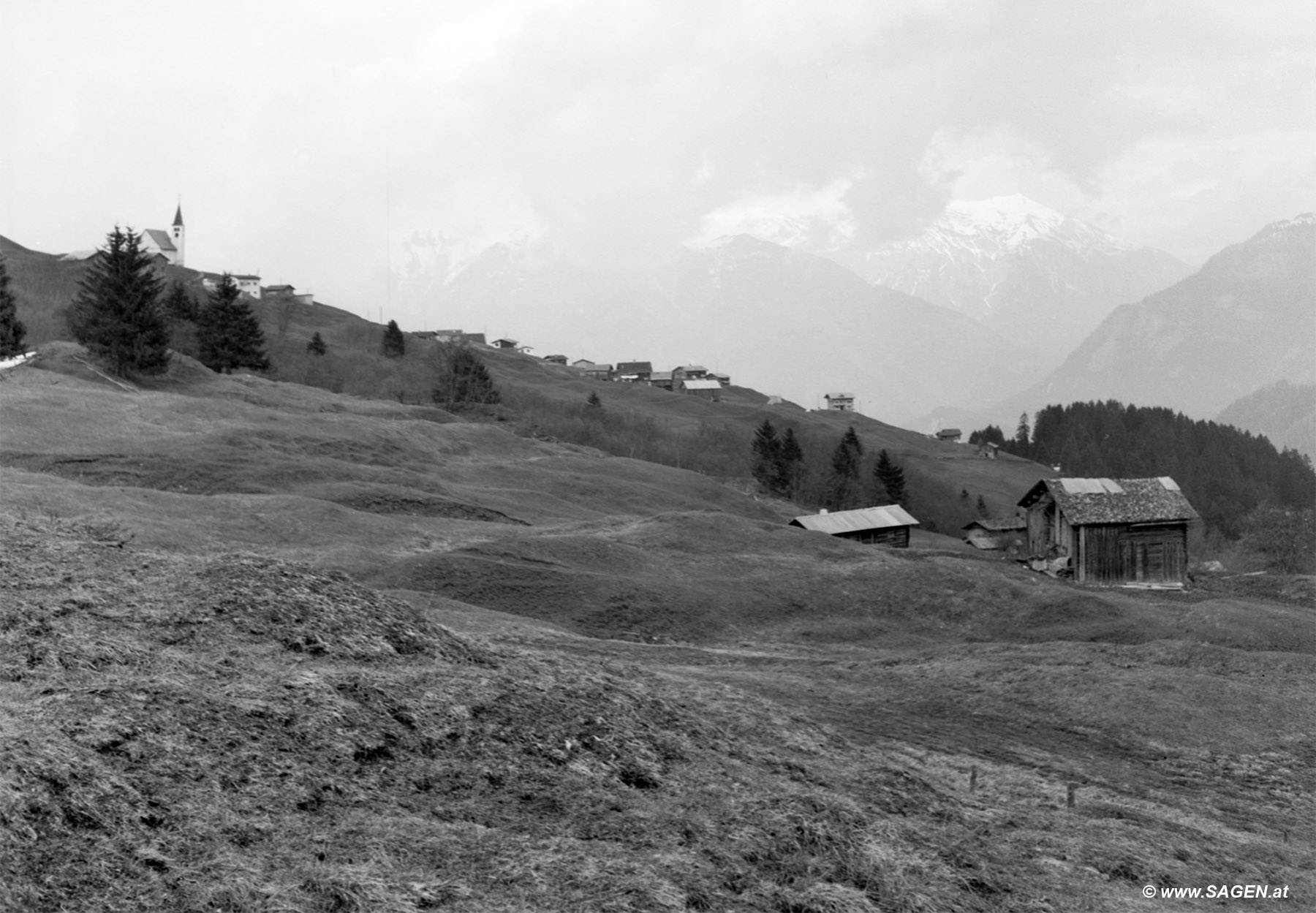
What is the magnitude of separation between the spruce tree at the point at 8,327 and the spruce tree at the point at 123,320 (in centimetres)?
371

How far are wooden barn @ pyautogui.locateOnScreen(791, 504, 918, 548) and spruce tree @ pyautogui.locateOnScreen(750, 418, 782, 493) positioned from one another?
131ft

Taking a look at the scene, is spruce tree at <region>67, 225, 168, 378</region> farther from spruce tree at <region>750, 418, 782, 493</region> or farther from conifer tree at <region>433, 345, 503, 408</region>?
spruce tree at <region>750, 418, 782, 493</region>

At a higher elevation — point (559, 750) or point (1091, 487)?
point (1091, 487)

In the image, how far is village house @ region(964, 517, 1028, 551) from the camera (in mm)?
100562

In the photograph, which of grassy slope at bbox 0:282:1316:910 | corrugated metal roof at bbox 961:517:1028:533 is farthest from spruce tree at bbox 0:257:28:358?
corrugated metal roof at bbox 961:517:1028:533

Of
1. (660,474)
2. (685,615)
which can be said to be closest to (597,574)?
(685,615)

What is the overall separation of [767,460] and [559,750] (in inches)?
4556

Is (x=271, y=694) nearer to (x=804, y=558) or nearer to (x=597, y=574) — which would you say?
(x=597, y=574)

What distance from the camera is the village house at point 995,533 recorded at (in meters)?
101

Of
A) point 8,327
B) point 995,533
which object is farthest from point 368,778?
point 995,533

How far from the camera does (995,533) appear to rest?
104000mm

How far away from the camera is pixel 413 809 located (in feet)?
33.9

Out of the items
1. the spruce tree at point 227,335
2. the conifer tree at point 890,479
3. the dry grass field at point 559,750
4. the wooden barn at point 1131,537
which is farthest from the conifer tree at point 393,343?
the dry grass field at point 559,750

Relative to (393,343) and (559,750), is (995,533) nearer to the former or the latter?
(393,343)
